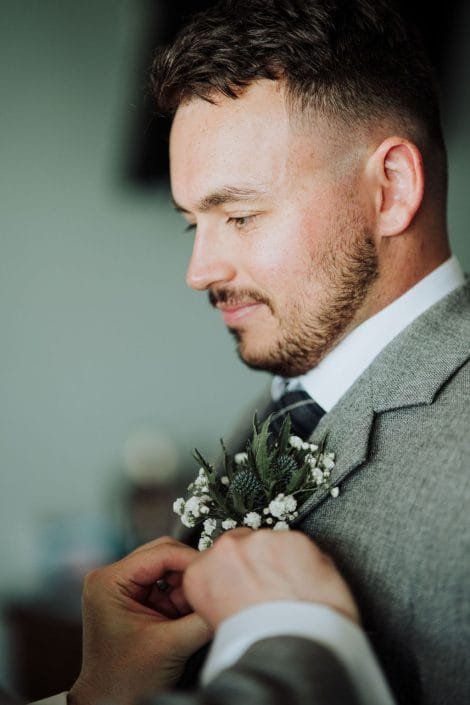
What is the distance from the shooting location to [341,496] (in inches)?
43.8

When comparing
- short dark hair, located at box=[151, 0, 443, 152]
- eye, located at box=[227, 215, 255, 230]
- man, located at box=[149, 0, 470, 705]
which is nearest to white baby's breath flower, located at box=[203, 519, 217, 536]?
man, located at box=[149, 0, 470, 705]

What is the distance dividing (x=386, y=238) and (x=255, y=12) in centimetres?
60

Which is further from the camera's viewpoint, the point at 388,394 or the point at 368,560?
the point at 388,394

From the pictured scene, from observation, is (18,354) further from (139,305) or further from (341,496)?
(341,496)

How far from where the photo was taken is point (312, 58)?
1.39m

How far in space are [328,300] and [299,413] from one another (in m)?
0.28

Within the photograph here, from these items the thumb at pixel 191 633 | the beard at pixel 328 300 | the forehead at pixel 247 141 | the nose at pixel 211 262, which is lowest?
the thumb at pixel 191 633

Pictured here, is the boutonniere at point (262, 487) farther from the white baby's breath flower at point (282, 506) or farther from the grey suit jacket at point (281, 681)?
the grey suit jacket at point (281, 681)

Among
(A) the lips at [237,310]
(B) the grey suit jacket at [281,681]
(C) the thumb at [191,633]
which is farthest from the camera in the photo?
(A) the lips at [237,310]

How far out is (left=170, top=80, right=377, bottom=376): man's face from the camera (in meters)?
1.36

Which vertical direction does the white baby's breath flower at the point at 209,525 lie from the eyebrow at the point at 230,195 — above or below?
below

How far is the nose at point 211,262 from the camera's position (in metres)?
1.45

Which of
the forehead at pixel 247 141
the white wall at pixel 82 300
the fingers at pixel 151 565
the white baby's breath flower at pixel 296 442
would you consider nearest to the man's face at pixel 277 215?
the forehead at pixel 247 141

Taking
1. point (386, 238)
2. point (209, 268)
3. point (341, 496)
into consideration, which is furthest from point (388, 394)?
point (209, 268)
